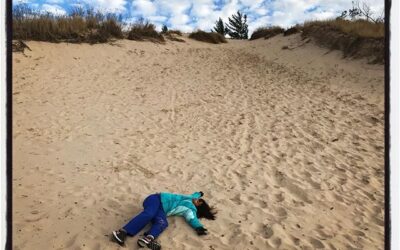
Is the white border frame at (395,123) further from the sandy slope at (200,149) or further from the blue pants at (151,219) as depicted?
the blue pants at (151,219)

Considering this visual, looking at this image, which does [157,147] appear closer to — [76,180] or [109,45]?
[76,180]

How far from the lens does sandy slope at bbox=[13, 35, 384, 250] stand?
352 centimetres

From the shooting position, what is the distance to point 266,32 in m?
19.4

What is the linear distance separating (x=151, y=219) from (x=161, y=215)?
0.35 feet

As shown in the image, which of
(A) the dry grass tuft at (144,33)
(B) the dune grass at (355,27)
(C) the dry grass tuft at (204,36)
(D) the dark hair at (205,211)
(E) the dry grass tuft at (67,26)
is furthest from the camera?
(C) the dry grass tuft at (204,36)

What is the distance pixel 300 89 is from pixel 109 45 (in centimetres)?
680

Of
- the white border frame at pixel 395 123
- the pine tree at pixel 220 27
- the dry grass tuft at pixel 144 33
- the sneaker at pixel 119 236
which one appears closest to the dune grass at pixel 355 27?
the dry grass tuft at pixel 144 33

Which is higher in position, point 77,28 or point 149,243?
point 77,28

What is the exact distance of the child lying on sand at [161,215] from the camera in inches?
127

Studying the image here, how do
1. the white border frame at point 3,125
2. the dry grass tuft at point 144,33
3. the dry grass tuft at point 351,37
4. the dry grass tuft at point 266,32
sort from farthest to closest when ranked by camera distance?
1. the dry grass tuft at point 266,32
2. the dry grass tuft at point 144,33
3. the dry grass tuft at point 351,37
4. the white border frame at point 3,125

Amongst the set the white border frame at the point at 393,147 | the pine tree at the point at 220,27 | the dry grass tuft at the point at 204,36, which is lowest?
the white border frame at the point at 393,147

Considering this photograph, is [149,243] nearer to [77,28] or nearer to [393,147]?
[393,147]

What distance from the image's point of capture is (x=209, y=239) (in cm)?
336

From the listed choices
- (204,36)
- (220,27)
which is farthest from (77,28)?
(220,27)
